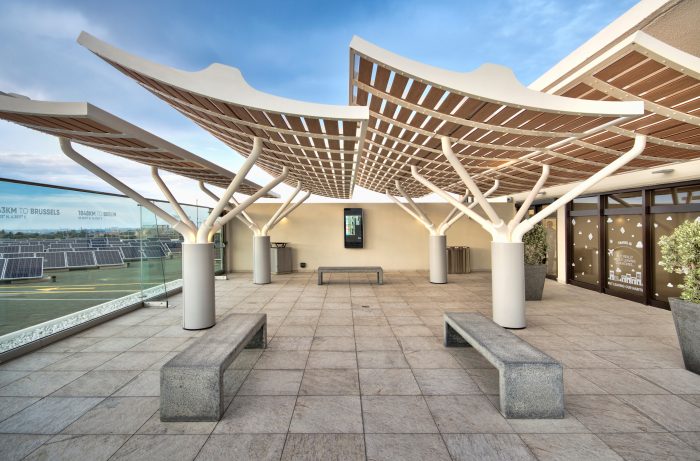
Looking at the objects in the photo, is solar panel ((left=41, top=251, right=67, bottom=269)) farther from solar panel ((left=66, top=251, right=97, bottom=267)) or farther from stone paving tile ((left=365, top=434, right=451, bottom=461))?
stone paving tile ((left=365, top=434, right=451, bottom=461))

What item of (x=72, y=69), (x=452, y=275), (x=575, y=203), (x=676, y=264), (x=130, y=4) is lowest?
(x=452, y=275)

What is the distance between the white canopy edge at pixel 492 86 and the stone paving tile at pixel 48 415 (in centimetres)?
459

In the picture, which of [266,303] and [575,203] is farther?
[575,203]

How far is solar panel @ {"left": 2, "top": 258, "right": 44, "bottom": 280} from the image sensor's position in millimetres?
4738

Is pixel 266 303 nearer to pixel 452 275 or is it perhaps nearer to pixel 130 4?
pixel 452 275

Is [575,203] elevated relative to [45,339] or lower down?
elevated

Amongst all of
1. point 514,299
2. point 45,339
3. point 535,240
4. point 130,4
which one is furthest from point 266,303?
point 130,4

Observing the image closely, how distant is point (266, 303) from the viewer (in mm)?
8211

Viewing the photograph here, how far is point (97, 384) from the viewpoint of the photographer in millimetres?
3805

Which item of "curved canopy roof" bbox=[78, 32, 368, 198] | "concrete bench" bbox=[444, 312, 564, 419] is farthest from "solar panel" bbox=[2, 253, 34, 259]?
"concrete bench" bbox=[444, 312, 564, 419]

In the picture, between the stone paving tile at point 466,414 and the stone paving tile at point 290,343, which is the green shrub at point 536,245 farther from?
the stone paving tile at point 290,343

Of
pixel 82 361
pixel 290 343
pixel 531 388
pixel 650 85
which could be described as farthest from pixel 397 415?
pixel 650 85

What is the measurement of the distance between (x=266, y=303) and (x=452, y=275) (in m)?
8.10

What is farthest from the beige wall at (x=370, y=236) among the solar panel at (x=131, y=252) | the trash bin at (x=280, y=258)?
the solar panel at (x=131, y=252)
